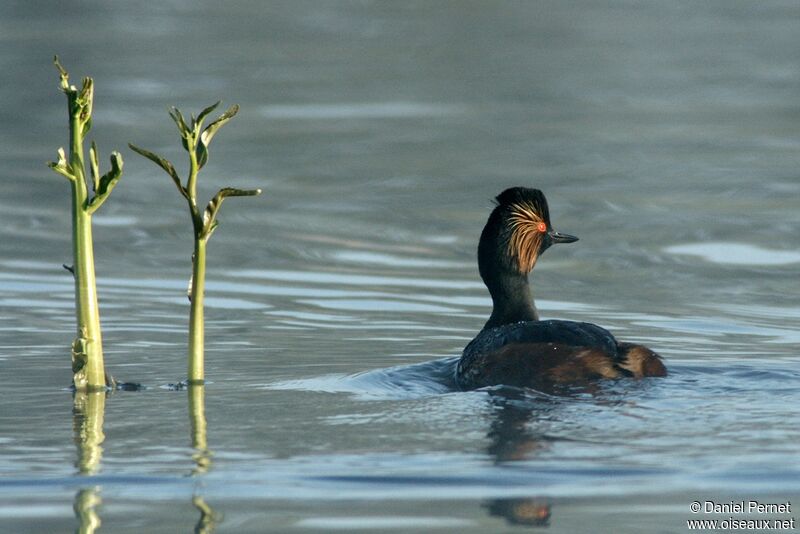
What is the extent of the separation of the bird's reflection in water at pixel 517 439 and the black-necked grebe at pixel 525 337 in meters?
0.24

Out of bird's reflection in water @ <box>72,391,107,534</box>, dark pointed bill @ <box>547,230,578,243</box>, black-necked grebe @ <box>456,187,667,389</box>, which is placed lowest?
bird's reflection in water @ <box>72,391,107,534</box>

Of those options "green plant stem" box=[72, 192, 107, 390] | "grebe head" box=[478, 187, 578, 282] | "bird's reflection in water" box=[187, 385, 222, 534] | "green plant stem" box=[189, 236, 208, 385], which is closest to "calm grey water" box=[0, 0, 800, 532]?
"bird's reflection in water" box=[187, 385, 222, 534]

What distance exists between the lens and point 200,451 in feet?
23.7

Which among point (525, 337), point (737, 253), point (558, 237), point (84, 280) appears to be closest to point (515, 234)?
point (558, 237)

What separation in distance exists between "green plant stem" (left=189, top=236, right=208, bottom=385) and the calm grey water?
138 mm

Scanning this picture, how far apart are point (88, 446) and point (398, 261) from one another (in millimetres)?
6332

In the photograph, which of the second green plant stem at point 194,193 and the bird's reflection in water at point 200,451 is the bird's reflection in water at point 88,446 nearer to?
the bird's reflection in water at point 200,451

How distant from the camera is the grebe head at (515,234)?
33.0 feet

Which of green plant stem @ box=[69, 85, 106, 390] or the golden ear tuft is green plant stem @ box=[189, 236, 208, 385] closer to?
green plant stem @ box=[69, 85, 106, 390]

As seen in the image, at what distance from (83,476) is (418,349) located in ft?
12.7

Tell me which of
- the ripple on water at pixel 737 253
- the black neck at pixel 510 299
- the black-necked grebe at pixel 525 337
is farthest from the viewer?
the ripple on water at pixel 737 253

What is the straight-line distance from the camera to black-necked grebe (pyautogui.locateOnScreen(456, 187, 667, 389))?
8820 mm

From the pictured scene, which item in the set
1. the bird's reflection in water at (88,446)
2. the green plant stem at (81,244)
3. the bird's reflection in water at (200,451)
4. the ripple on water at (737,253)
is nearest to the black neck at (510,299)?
the bird's reflection in water at (200,451)

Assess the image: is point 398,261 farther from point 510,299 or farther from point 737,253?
point 510,299
